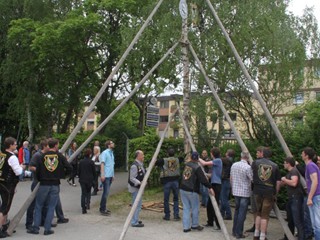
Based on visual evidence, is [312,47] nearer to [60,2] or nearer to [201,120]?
[201,120]

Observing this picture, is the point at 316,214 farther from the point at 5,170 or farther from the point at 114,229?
the point at 5,170

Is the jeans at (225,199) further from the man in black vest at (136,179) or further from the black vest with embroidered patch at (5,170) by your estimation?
the black vest with embroidered patch at (5,170)

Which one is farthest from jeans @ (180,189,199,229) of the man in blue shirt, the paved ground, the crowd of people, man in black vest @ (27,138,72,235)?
man in black vest @ (27,138,72,235)

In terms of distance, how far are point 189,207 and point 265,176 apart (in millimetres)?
2024

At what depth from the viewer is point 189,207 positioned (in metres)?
9.13

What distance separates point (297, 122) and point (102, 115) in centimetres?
1530

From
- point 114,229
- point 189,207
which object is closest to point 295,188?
point 189,207

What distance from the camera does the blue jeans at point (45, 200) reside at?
8.37 meters

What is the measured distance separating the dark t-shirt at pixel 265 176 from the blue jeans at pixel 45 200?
4349mm

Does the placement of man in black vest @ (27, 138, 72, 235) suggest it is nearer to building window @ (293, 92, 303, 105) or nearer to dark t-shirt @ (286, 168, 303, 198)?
dark t-shirt @ (286, 168, 303, 198)

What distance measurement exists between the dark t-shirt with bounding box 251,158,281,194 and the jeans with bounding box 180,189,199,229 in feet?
5.45

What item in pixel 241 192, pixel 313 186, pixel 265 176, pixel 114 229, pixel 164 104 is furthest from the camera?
pixel 164 104

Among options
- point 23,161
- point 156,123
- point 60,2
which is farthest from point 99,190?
point 60,2

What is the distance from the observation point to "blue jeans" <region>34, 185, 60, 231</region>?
27.5 feet
